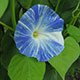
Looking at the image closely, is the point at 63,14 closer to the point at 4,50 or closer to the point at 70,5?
the point at 70,5

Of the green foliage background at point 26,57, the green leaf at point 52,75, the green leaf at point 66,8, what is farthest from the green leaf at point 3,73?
the green leaf at point 66,8

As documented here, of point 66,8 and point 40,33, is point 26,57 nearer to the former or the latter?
point 40,33

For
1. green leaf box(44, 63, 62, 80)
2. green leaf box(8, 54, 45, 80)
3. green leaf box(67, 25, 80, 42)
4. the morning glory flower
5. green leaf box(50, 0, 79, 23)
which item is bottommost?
green leaf box(44, 63, 62, 80)

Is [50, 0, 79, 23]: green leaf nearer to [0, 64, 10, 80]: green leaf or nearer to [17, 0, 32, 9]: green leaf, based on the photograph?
[17, 0, 32, 9]: green leaf

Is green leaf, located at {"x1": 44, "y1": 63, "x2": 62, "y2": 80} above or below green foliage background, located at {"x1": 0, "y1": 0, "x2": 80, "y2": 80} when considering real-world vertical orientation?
below

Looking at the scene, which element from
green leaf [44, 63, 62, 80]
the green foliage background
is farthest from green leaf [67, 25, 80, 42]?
green leaf [44, 63, 62, 80]

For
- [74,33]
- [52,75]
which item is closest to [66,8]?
[74,33]

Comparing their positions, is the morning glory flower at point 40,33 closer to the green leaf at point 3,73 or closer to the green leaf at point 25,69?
the green leaf at point 25,69
